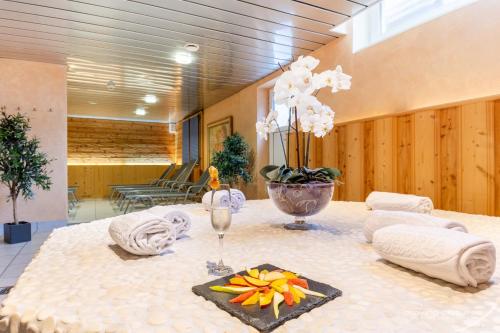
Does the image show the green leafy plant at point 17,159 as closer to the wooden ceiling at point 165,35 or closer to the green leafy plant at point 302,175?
the wooden ceiling at point 165,35

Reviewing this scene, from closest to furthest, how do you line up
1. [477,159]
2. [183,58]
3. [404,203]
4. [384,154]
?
[404,203], [477,159], [384,154], [183,58]

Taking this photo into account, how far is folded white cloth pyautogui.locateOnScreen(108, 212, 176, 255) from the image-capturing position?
880 millimetres

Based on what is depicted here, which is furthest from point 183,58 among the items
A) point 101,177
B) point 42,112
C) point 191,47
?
point 101,177

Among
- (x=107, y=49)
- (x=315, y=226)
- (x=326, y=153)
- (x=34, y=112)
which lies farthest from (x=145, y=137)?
(x=315, y=226)

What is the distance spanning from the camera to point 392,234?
32.2 inches

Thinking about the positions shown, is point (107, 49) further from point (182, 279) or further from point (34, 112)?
point (182, 279)

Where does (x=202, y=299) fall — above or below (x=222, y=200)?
below

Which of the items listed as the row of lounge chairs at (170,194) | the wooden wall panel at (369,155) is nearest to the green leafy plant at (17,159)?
the row of lounge chairs at (170,194)

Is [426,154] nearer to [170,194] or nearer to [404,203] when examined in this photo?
[404,203]

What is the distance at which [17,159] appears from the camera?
10.9ft

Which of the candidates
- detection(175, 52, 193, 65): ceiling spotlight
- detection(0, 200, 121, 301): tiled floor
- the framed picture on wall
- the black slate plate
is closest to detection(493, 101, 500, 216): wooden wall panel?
the black slate plate

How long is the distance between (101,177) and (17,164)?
4.94 metres

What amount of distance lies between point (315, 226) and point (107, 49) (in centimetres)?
318

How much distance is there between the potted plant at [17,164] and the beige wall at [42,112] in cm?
37
